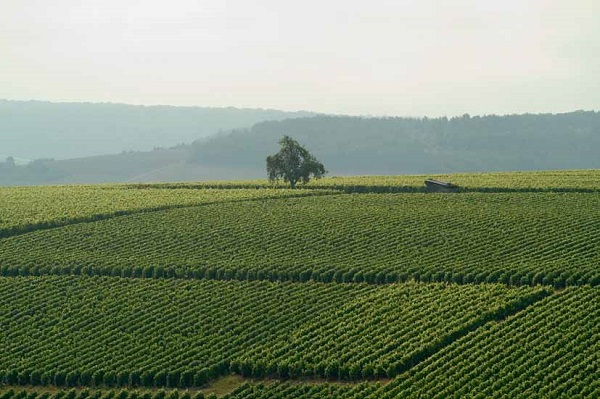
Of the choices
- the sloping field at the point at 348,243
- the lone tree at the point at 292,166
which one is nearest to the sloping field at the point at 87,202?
the lone tree at the point at 292,166

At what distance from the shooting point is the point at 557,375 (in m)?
42.1

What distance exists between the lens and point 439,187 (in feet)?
294

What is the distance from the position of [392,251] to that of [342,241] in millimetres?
4400

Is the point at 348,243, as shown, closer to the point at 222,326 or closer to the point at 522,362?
the point at 222,326

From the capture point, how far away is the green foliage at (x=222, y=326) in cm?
4653

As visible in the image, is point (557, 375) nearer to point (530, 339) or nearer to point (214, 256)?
point (530, 339)

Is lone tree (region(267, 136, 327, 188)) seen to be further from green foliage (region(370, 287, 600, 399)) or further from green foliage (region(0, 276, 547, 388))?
green foliage (region(370, 287, 600, 399))

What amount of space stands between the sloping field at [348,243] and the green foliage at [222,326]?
2.02 metres

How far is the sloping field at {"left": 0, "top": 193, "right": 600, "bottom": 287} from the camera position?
58.2 meters

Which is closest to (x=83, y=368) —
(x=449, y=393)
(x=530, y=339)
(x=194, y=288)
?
(x=194, y=288)

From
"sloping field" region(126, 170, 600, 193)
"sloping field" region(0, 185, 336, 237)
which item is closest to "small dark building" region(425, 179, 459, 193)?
"sloping field" region(126, 170, 600, 193)

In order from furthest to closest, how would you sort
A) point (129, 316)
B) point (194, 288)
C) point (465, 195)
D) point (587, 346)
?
point (465, 195) < point (194, 288) < point (129, 316) < point (587, 346)

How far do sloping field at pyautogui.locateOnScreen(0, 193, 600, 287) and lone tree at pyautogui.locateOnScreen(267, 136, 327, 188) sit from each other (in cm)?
1688

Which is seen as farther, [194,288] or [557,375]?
[194,288]
